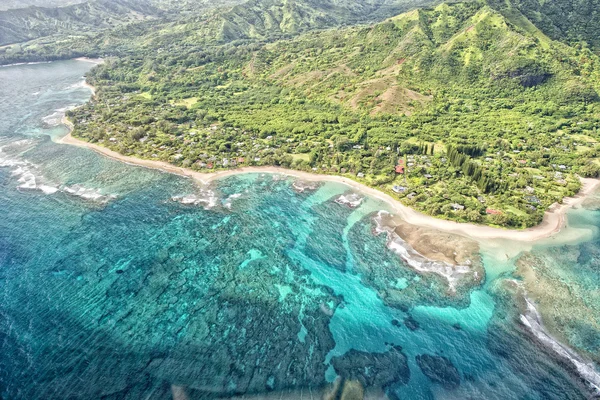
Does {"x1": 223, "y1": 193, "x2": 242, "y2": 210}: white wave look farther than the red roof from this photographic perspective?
Yes

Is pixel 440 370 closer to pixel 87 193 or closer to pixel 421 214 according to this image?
pixel 421 214

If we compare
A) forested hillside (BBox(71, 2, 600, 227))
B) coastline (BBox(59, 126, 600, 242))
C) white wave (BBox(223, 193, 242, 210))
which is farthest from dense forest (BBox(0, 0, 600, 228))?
white wave (BBox(223, 193, 242, 210))

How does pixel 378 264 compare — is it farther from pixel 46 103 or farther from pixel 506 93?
pixel 46 103

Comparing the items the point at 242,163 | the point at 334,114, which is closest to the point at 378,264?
the point at 242,163

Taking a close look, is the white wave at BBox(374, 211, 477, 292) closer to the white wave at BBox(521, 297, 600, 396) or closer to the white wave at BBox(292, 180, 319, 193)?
the white wave at BBox(521, 297, 600, 396)

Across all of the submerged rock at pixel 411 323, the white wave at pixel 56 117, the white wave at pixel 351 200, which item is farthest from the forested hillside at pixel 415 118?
the submerged rock at pixel 411 323

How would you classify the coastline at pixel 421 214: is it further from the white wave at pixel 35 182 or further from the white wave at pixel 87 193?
the white wave at pixel 35 182
